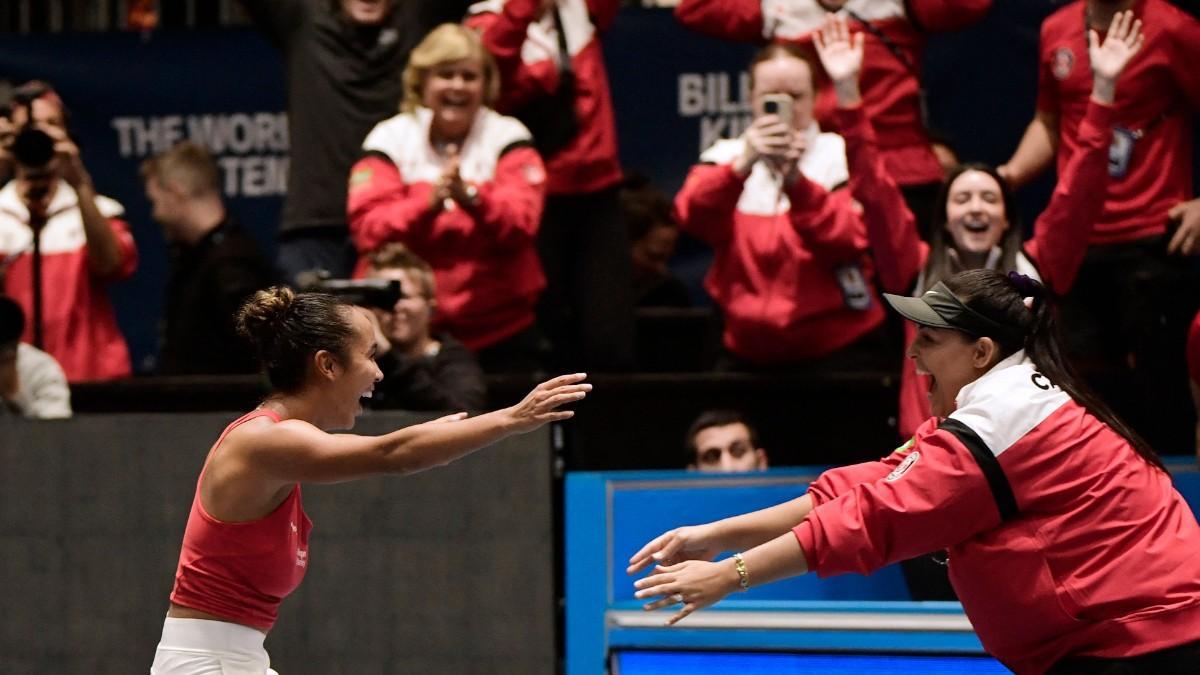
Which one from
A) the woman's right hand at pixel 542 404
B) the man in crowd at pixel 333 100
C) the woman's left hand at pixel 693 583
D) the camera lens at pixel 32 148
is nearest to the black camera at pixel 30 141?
the camera lens at pixel 32 148

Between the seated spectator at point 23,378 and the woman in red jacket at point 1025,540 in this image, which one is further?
the seated spectator at point 23,378

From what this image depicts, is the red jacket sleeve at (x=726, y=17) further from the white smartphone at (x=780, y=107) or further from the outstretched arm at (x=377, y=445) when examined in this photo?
the outstretched arm at (x=377, y=445)

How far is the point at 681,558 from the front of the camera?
3.77 meters

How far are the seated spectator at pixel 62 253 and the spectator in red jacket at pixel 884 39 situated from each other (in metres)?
2.36

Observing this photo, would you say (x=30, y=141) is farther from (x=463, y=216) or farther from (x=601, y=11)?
(x=601, y=11)

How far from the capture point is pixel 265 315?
13.4 feet

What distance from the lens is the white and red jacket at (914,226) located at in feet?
18.0

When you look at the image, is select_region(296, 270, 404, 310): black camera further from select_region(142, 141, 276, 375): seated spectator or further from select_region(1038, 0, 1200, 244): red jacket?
select_region(1038, 0, 1200, 244): red jacket

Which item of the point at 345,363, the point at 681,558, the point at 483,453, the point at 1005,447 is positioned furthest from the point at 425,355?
the point at 1005,447

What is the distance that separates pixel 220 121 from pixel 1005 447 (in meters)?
5.09

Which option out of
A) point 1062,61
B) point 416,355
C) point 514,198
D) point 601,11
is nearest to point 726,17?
point 601,11

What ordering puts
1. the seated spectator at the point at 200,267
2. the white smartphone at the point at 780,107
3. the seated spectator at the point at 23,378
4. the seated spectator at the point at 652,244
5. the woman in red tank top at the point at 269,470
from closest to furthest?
the woman in red tank top at the point at 269,470
the white smartphone at the point at 780,107
the seated spectator at the point at 23,378
the seated spectator at the point at 200,267
the seated spectator at the point at 652,244

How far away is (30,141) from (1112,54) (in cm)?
385

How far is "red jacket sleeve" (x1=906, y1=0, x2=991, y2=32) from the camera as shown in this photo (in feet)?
20.8
